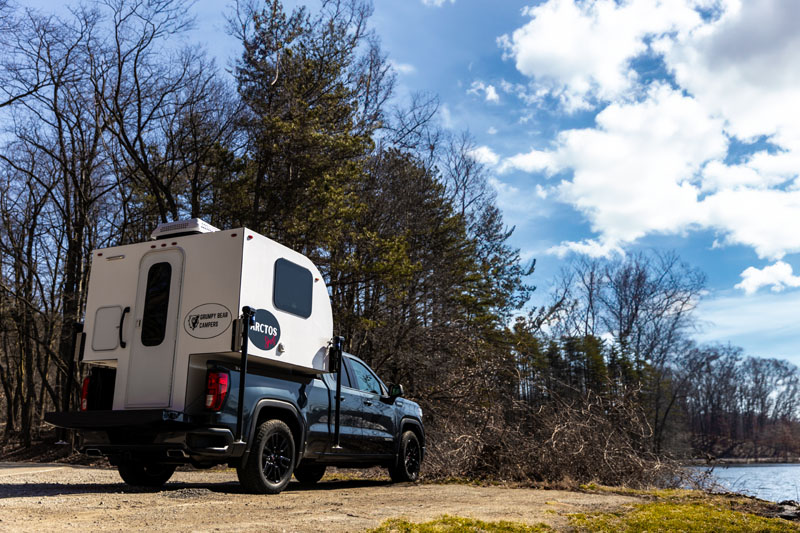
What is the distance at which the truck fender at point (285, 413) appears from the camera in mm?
7078

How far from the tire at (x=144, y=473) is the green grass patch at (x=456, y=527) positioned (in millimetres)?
4438

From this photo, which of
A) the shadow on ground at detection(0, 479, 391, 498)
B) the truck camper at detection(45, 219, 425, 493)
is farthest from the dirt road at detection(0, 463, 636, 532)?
the truck camper at detection(45, 219, 425, 493)

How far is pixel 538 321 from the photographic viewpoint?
28.5m

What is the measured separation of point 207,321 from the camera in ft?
23.3

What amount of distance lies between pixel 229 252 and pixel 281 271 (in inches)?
29.6

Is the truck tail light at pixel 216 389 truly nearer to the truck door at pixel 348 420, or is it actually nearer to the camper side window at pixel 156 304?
the camper side window at pixel 156 304

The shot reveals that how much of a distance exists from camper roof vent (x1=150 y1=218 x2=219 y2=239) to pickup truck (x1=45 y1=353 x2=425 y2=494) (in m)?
1.61

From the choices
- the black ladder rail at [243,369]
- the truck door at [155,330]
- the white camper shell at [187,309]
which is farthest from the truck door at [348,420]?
the truck door at [155,330]

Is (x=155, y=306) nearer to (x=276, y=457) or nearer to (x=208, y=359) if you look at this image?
(x=208, y=359)

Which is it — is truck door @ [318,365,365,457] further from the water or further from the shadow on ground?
the water

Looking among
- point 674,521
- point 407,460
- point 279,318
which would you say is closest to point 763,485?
point 407,460

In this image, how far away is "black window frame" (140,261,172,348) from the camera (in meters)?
7.38

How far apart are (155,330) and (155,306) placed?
293mm

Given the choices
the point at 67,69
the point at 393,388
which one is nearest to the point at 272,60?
the point at 67,69
